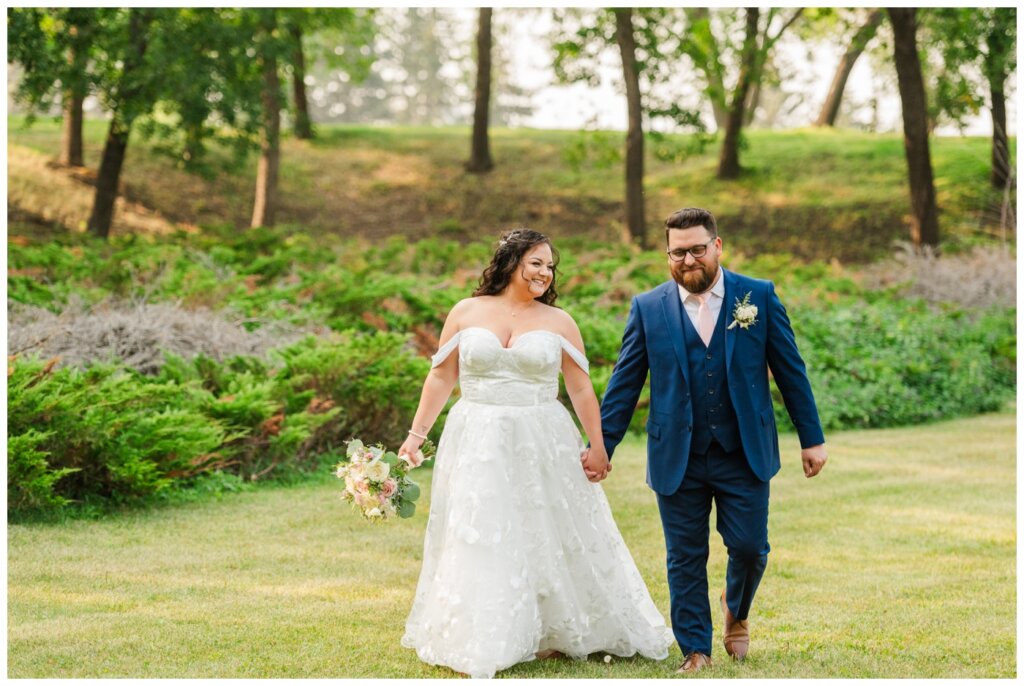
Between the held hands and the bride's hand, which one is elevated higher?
the bride's hand

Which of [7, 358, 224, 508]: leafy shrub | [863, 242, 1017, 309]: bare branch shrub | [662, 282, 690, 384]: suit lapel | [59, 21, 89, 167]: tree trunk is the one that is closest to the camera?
[662, 282, 690, 384]: suit lapel

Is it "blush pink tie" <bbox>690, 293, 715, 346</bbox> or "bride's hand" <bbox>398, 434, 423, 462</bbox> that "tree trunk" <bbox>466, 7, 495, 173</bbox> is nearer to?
"bride's hand" <bbox>398, 434, 423, 462</bbox>

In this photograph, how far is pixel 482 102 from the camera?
28891 millimetres

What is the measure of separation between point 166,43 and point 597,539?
50.2ft

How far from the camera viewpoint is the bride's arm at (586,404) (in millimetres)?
4983

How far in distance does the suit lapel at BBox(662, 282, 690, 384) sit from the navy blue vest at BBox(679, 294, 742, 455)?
2.1 inches

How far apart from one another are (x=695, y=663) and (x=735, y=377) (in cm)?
126

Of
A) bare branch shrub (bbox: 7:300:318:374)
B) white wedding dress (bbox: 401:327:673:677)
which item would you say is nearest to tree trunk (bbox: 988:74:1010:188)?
bare branch shrub (bbox: 7:300:318:374)

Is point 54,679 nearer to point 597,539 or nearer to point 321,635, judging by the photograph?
point 321,635

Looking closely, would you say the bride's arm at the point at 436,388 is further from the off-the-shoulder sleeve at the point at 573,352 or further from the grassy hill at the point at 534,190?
the grassy hill at the point at 534,190

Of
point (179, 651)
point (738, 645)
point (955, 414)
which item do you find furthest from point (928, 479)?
point (179, 651)

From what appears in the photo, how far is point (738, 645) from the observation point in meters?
4.98

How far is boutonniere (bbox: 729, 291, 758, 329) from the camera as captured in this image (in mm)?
4648

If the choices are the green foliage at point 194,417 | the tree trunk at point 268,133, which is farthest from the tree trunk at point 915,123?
the green foliage at point 194,417
